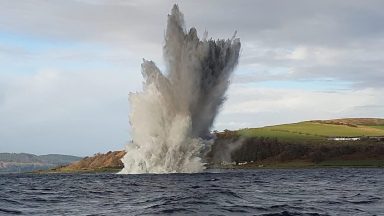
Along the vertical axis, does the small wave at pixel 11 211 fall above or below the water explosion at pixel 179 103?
below

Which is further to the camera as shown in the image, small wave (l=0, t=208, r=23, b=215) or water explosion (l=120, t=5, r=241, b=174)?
water explosion (l=120, t=5, r=241, b=174)

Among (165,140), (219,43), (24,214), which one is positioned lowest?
(24,214)

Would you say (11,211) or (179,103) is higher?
(179,103)

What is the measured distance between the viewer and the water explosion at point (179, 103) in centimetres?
9388

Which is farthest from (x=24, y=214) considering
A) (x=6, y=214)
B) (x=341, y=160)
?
(x=341, y=160)

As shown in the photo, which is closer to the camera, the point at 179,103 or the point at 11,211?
the point at 11,211

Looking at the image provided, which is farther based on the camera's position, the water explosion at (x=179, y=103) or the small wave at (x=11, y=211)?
the water explosion at (x=179, y=103)

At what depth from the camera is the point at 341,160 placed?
18675 cm

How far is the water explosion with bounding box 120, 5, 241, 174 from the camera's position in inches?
3696

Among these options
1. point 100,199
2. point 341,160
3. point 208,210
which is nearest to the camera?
point 208,210

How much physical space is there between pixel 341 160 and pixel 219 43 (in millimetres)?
104005

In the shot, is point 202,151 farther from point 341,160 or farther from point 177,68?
point 341,160

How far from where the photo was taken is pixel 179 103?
310 feet

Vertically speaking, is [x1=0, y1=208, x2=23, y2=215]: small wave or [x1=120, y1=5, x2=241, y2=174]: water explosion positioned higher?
[x1=120, y1=5, x2=241, y2=174]: water explosion
